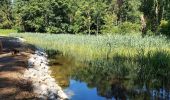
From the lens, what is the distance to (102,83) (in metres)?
14.9

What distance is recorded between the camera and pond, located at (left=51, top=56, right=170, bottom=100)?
40.3 feet

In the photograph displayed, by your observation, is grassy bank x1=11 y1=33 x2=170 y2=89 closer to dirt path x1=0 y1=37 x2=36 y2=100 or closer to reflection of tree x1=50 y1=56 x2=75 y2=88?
reflection of tree x1=50 y1=56 x2=75 y2=88

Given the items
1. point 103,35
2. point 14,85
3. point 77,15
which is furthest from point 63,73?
point 77,15

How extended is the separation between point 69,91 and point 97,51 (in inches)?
475

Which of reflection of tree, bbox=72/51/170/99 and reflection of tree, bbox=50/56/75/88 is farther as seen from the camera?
reflection of tree, bbox=50/56/75/88

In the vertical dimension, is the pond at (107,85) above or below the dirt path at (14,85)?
below

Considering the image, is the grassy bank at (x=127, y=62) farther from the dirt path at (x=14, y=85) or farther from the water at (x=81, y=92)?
the dirt path at (x=14, y=85)

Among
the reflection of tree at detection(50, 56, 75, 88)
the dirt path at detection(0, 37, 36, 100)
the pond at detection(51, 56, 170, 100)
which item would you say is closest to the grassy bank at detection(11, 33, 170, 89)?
the pond at detection(51, 56, 170, 100)

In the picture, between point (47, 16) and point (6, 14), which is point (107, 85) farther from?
point (6, 14)

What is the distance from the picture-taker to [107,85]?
14406 millimetres

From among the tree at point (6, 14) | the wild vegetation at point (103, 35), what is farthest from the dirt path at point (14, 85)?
the tree at point (6, 14)

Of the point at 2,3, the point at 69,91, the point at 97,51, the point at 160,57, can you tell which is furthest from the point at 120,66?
the point at 2,3

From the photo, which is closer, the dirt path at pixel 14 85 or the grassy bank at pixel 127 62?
the dirt path at pixel 14 85

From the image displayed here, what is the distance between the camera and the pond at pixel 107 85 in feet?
40.3
